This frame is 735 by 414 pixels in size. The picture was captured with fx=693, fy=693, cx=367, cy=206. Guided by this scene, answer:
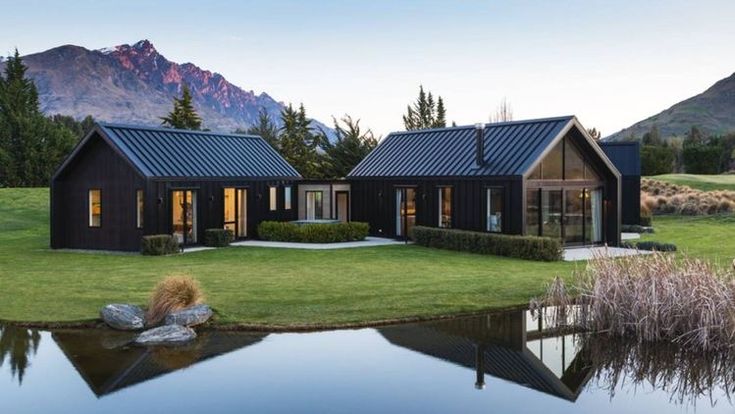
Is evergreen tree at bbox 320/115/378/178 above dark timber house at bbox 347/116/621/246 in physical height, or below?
above

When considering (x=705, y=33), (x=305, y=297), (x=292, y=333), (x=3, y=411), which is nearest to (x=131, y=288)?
(x=305, y=297)

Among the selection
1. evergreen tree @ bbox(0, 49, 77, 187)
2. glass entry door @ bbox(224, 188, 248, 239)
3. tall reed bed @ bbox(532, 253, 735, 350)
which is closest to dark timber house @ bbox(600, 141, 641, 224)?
glass entry door @ bbox(224, 188, 248, 239)

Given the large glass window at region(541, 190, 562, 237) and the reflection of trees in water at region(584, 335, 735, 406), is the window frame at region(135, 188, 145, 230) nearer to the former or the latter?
the large glass window at region(541, 190, 562, 237)

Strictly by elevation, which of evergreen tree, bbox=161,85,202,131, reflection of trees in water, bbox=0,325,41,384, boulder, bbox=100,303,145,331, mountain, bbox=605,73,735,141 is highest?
mountain, bbox=605,73,735,141

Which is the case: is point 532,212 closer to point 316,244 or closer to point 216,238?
point 316,244

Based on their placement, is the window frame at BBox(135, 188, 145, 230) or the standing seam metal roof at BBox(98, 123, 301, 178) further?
the standing seam metal roof at BBox(98, 123, 301, 178)

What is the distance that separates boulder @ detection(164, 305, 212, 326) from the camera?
34.8ft

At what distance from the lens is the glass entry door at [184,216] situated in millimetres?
22788

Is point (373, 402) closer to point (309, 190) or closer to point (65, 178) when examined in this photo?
point (65, 178)

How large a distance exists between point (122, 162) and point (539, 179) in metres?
13.2

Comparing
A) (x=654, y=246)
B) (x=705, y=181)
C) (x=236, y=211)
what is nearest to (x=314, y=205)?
(x=236, y=211)

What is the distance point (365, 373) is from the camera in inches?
340

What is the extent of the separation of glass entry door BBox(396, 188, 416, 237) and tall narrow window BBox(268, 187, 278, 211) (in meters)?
4.79

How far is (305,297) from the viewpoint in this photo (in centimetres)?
1293
